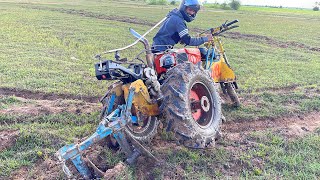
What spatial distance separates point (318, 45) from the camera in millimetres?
18016

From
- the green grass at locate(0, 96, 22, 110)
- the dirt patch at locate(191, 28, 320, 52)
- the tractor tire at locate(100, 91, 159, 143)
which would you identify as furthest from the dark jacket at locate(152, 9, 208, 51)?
the dirt patch at locate(191, 28, 320, 52)

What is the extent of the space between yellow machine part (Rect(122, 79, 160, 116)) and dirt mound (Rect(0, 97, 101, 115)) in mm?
2459

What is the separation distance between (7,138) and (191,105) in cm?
303

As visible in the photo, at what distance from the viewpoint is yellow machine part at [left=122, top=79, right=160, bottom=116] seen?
4.53 meters

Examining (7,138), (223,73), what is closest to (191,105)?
(223,73)

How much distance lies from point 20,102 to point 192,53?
3.95 m

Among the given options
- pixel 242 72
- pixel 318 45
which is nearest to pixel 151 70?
pixel 242 72

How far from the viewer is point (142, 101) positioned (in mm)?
4609

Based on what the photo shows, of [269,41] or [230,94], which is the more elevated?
[230,94]

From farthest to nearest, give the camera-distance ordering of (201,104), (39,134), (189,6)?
(189,6), (39,134), (201,104)

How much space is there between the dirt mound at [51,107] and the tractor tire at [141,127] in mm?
1609

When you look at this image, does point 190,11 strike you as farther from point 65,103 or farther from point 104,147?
point 65,103

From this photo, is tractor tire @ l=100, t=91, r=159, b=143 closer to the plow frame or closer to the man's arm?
the plow frame

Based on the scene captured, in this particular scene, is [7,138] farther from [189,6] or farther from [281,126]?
[281,126]
